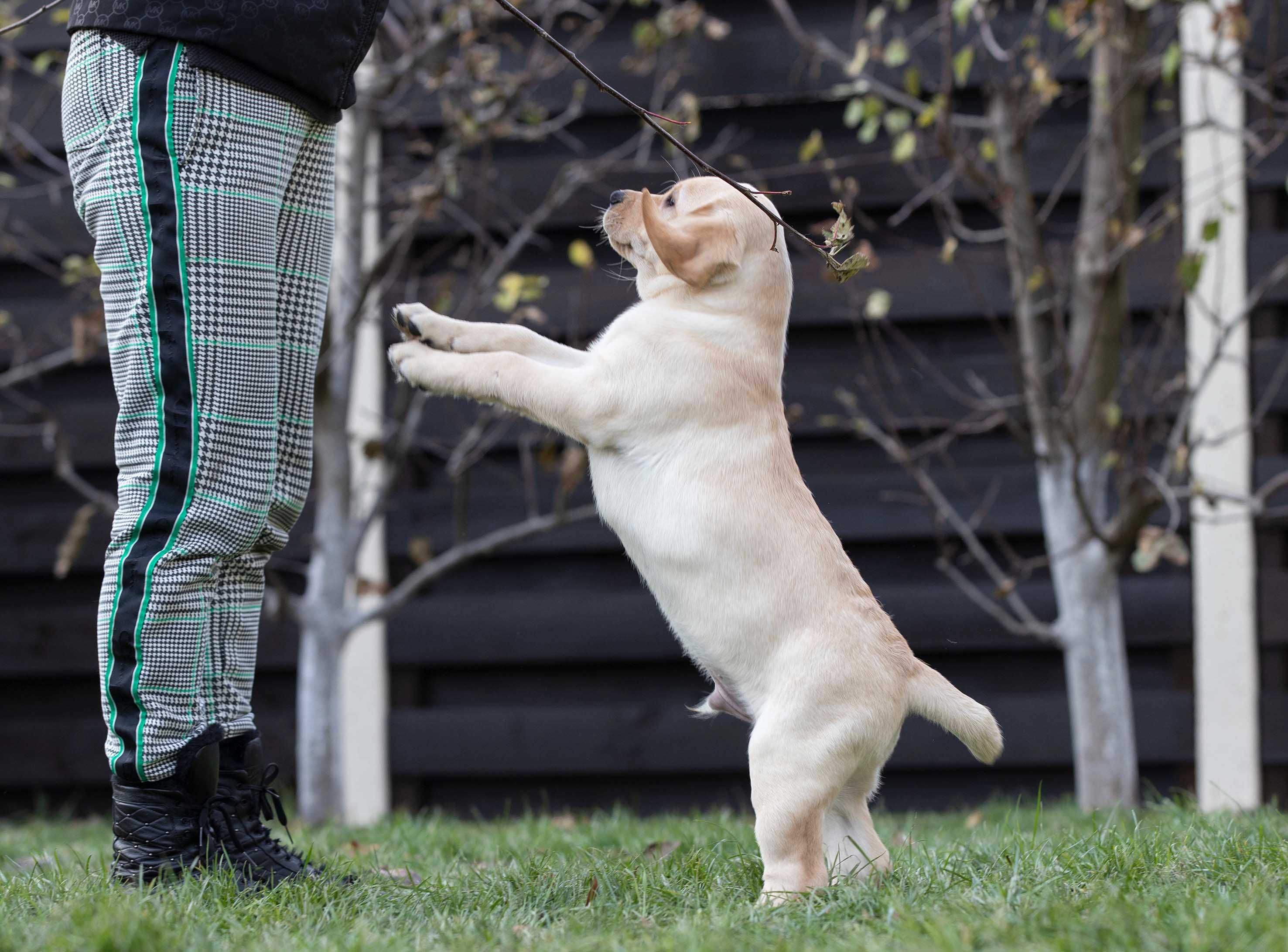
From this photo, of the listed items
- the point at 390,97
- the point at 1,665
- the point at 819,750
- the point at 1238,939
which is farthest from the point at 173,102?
the point at 1,665

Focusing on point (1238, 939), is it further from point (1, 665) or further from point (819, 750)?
point (1, 665)

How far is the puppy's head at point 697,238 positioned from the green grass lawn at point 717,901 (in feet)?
3.37

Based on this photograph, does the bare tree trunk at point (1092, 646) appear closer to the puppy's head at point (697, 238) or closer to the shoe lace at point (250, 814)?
the puppy's head at point (697, 238)

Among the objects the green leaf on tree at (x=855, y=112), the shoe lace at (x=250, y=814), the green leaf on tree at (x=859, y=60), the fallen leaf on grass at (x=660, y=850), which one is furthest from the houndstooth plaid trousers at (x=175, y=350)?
the green leaf on tree at (x=855, y=112)

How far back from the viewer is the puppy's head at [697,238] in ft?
6.89

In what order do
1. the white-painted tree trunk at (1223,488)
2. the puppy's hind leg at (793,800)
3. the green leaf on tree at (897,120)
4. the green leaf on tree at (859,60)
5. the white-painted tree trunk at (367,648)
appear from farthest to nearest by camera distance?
the white-painted tree trunk at (367,648), the white-painted tree trunk at (1223,488), the green leaf on tree at (897,120), the green leaf on tree at (859,60), the puppy's hind leg at (793,800)

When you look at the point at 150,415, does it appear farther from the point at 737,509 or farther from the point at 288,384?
the point at 737,509

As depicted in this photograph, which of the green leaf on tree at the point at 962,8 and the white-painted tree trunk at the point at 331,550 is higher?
the green leaf on tree at the point at 962,8

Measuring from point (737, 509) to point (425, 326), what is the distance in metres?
0.68

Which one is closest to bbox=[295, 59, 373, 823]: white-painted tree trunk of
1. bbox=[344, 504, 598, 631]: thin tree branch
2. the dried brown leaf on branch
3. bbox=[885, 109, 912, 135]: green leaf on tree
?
bbox=[344, 504, 598, 631]: thin tree branch

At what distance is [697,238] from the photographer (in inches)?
83.3

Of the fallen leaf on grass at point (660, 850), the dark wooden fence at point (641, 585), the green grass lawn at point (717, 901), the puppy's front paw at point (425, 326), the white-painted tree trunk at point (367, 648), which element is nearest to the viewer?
the green grass lawn at point (717, 901)

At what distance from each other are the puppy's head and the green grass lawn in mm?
1027

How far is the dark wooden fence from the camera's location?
13.5 feet
